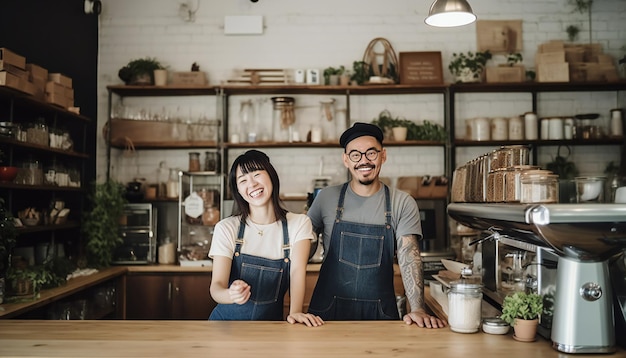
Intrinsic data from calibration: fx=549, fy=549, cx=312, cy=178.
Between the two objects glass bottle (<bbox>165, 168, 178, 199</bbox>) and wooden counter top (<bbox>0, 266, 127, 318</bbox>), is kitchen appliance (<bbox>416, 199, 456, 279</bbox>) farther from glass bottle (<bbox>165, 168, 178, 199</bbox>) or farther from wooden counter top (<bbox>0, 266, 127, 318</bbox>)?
wooden counter top (<bbox>0, 266, 127, 318</bbox>)

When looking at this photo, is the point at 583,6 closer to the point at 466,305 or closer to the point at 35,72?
the point at 466,305

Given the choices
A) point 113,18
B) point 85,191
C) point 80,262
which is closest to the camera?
point 80,262

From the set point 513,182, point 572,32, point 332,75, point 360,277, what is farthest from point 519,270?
point 572,32

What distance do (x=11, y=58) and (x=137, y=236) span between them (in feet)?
6.78

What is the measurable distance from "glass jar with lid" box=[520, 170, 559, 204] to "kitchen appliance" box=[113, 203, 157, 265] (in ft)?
13.1

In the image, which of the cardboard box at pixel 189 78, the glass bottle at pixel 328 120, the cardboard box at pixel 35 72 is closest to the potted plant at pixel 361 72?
the glass bottle at pixel 328 120

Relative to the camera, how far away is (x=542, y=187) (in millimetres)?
2031

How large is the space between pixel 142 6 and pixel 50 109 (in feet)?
6.57

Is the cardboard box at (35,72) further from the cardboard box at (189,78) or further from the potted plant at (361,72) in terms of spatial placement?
the potted plant at (361,72)

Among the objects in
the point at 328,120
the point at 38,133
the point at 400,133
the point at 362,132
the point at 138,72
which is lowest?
the point at 362,132

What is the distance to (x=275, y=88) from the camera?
550 cm

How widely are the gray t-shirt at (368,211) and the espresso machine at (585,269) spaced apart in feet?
2.87

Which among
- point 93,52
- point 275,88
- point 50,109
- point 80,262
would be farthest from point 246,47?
point 80,262

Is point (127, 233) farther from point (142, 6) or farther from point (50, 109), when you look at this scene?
point (142, 6)
